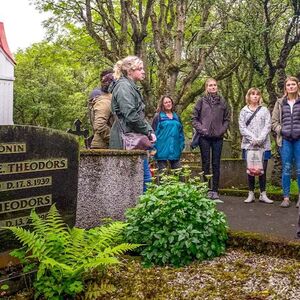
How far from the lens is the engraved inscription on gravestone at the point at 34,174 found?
13.6ft

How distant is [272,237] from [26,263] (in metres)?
2.62

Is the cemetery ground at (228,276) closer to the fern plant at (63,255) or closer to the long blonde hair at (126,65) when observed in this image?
the fern plant at (63,255)

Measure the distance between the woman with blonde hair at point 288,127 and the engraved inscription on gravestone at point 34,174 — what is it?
4141 millimetres

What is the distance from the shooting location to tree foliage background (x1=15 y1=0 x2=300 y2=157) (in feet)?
35.9

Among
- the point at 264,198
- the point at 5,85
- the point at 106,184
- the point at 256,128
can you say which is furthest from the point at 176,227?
the point at 5,85

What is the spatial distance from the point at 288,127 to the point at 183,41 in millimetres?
11155

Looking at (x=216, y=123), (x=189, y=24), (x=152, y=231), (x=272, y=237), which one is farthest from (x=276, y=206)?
(x=189, y=24)

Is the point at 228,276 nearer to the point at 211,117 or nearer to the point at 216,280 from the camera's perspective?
the point at 216,280

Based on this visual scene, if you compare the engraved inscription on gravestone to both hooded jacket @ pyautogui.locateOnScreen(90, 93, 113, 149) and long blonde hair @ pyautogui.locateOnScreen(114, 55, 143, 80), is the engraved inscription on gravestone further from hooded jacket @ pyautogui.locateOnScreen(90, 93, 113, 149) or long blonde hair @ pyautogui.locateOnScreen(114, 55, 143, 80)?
hooded jacket @ pyautogui.locateOnScreen(90, 93, 113, 149)

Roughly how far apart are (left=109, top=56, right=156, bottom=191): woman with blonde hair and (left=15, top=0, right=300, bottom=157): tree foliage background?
455 centimetres

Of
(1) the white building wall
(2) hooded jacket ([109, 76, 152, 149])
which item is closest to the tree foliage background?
(1) the white building wall

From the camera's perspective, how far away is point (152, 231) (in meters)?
4.86

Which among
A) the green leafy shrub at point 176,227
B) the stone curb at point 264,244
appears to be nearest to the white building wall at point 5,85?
the green leafy shrub at point 176,227

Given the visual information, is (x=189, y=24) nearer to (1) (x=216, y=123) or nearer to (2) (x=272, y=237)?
(1) (x=216, y=123)
